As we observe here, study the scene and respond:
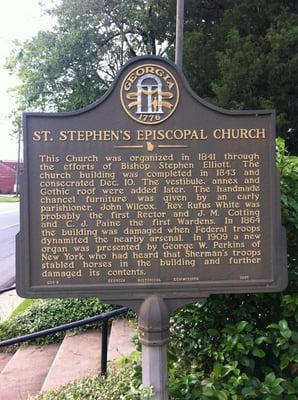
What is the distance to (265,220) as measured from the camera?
2.93 metres

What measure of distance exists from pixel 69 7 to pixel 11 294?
10.4m

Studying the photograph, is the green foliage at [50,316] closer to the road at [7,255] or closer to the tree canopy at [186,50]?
the road at [7,255]

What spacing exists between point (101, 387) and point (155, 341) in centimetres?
108

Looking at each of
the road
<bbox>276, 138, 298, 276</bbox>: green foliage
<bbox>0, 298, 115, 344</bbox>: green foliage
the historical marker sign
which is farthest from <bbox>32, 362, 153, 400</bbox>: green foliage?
the road

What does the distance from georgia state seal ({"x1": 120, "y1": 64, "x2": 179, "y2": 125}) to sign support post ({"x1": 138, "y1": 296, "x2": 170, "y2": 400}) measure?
116 cm

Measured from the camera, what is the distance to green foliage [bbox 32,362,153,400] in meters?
3.47

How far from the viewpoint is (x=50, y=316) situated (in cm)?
610

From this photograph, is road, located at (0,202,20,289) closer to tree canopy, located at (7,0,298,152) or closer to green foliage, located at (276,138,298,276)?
tree canopy, located at (7,0,298,152)

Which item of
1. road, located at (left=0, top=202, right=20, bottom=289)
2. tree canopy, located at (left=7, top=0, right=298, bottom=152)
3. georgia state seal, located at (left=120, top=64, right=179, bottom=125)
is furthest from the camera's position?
road, located at (left=0, top=202, right=20, bottom=289)

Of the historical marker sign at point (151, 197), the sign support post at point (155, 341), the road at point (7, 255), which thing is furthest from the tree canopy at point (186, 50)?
the sign support post at point (155, 341)

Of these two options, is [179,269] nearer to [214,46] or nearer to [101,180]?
[101,180]

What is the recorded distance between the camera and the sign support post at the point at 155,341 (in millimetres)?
2883

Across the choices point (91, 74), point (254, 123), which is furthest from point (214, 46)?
point (254, 123)

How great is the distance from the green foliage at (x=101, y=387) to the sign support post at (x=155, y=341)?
313mm
